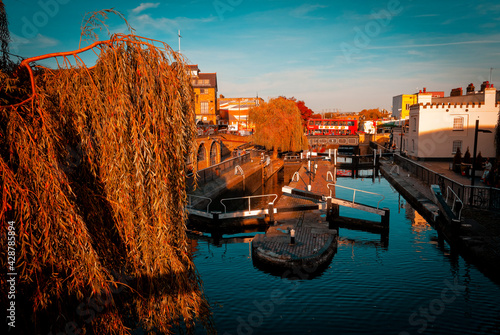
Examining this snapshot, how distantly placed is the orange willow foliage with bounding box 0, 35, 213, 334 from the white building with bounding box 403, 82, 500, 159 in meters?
35.9

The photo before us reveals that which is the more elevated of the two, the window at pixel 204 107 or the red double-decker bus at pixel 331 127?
the window at pixel 204 107

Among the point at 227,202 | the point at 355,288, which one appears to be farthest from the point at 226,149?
the point at 355,288

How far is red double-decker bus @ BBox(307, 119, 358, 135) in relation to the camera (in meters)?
58.1

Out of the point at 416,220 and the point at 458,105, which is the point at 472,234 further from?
the point at 458,105

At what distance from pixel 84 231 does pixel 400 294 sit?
A: 32.3 feet

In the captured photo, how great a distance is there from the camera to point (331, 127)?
58469 millimetres

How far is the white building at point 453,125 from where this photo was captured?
1348 inches

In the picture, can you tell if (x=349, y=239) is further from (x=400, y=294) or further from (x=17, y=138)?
(x=17, y=138)

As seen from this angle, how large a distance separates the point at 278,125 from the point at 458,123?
65.8 ft

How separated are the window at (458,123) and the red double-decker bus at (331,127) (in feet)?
77.0

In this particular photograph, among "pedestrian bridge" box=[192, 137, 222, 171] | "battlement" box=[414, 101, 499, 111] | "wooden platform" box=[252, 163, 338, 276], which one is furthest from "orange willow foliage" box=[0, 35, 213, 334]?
"battlement" box=[414, 101, 499, 111]

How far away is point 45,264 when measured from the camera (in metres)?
4.98

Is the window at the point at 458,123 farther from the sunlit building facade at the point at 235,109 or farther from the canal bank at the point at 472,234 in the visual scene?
the sunlit building facade at the point at 235,109

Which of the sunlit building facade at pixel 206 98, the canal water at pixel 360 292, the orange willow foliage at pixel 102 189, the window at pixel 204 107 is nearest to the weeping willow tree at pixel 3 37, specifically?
the orange willow foliage at pixel 102 189
